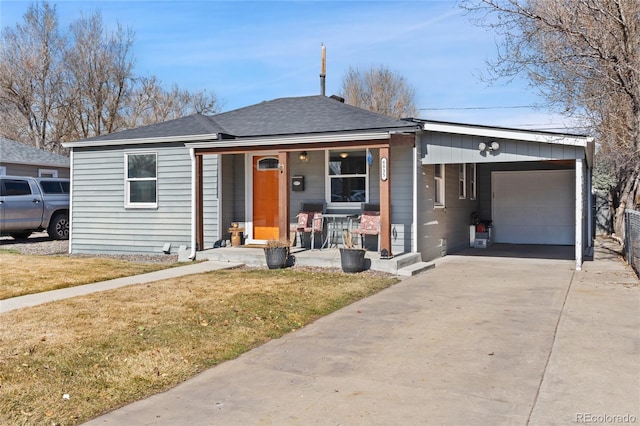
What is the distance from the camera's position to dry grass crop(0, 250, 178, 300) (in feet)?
26.0

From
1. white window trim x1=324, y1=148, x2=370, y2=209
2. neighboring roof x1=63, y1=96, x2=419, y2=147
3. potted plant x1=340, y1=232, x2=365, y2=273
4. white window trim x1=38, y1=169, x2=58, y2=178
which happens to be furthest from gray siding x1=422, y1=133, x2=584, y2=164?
white window trim x1=38, y1=169, x2=58, y2=178

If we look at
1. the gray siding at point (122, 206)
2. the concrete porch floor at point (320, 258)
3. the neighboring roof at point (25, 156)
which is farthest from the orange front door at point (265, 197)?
the neighboring roof at point (25, 156)

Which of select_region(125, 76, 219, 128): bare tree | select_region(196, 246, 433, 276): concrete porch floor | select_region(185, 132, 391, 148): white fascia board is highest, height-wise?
select_region(125, 76, 219, 128): bare tree

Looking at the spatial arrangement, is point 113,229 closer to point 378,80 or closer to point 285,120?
point 285,120

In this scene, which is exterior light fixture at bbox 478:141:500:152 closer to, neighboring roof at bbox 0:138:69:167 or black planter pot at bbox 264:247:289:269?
black planter pot at bbox 264:247:289:269

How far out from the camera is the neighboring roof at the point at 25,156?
18.8 m

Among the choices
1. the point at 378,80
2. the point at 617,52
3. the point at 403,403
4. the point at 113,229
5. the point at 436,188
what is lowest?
the point at 403,403

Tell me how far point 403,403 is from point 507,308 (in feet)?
11.6

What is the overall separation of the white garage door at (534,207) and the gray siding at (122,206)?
8770mm

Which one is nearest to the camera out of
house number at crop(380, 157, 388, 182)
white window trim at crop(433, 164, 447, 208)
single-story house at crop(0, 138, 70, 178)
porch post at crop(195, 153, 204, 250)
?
house number at crop(380, 157, 388, 182)

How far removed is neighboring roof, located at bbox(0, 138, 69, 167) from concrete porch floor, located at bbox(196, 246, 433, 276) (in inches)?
454

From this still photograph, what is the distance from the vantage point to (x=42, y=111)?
1083 inches

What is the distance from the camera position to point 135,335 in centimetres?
520

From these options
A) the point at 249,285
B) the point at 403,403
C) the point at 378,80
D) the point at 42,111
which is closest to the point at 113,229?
the point at 249,285
